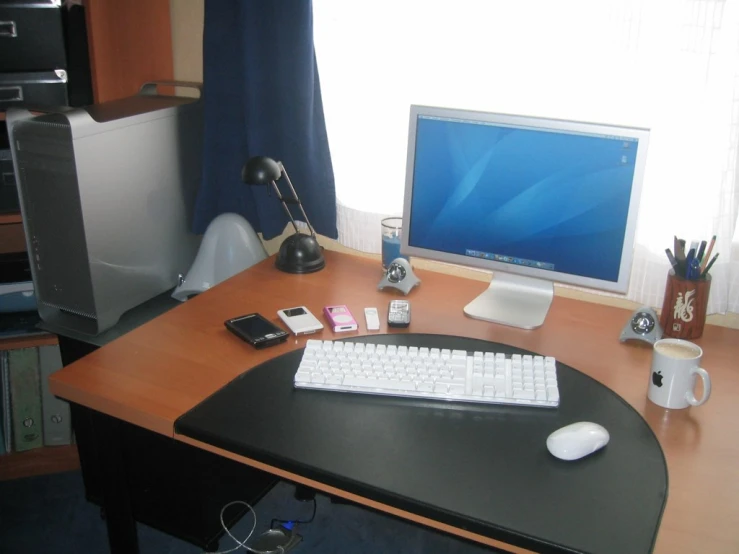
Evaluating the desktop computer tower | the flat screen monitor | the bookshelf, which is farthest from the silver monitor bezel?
the bookshelf

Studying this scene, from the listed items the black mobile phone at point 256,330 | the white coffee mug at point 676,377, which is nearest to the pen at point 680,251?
the white coffee mug at point 676,377

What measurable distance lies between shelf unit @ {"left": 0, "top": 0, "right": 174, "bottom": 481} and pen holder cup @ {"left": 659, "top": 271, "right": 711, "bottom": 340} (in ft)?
4.81

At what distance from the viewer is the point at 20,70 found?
6.24 feet

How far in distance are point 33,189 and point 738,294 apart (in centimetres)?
156

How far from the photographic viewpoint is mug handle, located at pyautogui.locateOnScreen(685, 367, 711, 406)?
3.99ft

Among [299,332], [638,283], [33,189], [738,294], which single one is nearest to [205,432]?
[299,332]

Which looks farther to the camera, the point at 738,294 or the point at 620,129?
the point at 738,294

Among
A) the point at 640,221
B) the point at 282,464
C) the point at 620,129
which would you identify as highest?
the point at 620,129

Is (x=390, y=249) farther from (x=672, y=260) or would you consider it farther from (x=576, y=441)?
(x=576, y=441)

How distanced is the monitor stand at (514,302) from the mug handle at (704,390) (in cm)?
34

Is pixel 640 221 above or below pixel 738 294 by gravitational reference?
above

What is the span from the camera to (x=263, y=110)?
191 cm

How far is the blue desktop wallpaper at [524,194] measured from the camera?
4.62ft

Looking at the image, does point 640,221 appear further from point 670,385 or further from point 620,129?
point 670,385
